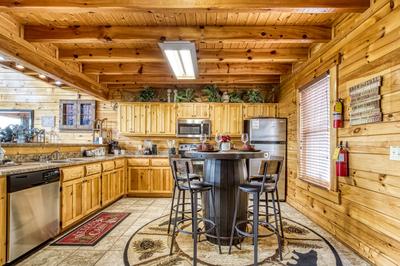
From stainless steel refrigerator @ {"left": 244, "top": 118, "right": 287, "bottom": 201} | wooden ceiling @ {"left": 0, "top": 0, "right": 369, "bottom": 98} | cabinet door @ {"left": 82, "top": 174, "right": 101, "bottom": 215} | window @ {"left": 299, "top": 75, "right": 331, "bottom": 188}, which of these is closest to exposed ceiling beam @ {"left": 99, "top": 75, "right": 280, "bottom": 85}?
wooden ceiling @ {"left": 0, "top": 0, "right": 369, "bottom": 98}

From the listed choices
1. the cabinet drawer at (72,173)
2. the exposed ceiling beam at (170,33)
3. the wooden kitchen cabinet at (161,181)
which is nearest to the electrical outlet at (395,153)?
the exposed ceiling beam at (170,33)

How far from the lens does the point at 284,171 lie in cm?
554

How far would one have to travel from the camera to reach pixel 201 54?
4.54 meters

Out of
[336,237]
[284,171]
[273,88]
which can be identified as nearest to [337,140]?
[336,237]

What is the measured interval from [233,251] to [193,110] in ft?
12.6

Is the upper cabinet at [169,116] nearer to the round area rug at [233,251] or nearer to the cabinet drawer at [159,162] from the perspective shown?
the cabinet drawer at [159,162]

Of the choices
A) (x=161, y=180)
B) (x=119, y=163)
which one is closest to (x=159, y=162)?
(x=161, y=180)

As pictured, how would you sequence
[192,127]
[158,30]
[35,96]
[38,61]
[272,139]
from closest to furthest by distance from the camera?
1. [158,30]
2. [38,61]
3. [272,139]
4. [192,127]
5. [35,96]

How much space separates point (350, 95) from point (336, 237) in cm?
186

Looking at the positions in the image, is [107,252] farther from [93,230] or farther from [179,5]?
[179,5]

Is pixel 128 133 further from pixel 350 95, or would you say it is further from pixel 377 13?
pixel 377 13

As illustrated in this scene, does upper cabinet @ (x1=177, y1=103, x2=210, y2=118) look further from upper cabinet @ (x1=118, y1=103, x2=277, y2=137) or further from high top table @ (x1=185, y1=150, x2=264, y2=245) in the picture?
high top table @ (x1=185, y1=150, x2=264, y2=245)

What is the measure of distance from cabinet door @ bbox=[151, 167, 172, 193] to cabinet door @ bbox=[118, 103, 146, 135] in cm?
115

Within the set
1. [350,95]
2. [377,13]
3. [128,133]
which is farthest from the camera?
[128,133]
